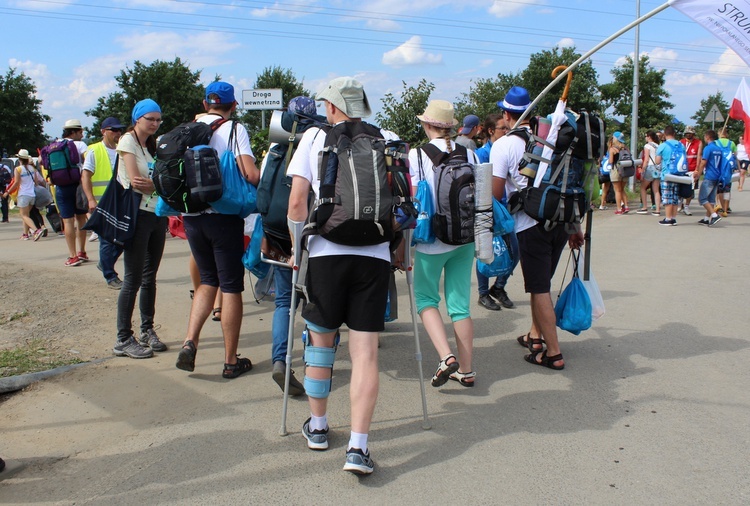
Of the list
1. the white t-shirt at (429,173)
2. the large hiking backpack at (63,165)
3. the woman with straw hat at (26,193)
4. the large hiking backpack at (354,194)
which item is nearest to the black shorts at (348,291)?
the large hiking backpack at (354,194)

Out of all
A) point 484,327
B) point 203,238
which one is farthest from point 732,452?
point 203,238

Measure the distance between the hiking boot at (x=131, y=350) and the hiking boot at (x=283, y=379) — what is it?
4.47ft

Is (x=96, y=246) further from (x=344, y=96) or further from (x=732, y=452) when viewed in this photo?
(x=732, y=452)

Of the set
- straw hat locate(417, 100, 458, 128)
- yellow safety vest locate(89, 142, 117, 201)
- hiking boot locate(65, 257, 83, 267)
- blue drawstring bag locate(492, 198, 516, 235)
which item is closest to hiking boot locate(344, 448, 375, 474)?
blue drawstring bag locate(492, 198, 516, 235)

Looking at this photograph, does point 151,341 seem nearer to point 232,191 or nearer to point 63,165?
point 232,191

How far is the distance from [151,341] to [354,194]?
296cm

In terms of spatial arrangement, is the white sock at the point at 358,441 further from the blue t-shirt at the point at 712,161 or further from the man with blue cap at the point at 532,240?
the blue t-shirt at the point at 712,161

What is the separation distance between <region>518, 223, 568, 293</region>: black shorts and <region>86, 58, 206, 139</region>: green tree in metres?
46.8

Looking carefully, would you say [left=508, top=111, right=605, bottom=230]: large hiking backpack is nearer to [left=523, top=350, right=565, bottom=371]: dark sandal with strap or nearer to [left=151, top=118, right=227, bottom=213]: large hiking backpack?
[left=523, top=350, right=565, bottom=371]: dark sandal with strap

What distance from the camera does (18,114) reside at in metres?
51.1

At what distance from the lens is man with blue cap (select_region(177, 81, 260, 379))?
4.48m

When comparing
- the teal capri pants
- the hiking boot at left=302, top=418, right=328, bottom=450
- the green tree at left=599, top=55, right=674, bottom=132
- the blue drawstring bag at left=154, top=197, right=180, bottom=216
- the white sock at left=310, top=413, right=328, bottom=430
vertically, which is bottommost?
the hiking boot at left=302, top=418, right=328, bottom=450

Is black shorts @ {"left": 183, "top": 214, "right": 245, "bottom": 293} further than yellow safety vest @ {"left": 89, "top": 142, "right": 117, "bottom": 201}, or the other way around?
Answer: yellow safety vest @ {"left": 89, "top": 142, "right": 117, "bottom": 201}

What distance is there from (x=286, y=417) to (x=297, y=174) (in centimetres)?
148
